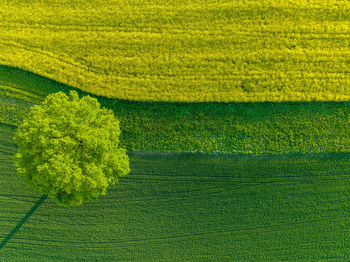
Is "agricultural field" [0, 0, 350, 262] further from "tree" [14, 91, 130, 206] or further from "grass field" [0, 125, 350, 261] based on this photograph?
"tree" [14, 91, 130, 206]

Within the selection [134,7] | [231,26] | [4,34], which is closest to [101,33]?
[134,7]

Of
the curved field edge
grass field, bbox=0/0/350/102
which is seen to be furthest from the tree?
grass field, bbox=0/0/350/102

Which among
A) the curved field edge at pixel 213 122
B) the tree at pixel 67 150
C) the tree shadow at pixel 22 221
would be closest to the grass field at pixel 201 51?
the curved field edge at pixel 213 122

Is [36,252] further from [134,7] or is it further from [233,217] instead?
[134,7]

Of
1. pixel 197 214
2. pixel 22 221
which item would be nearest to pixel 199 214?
pixel 197 214

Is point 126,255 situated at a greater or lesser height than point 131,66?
lesser

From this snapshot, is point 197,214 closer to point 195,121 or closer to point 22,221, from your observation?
point 195,121

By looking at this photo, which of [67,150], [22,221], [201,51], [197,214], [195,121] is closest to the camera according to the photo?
[67,150]
